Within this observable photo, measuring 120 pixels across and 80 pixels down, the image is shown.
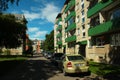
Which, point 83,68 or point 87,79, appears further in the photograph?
point 83,68

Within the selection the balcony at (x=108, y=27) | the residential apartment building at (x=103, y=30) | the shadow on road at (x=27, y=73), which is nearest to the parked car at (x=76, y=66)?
the shadow on road at (x=27, y=73)

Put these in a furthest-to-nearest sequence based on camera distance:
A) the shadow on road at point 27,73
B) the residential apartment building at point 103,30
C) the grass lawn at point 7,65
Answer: the residential apartment building at point 103,30, the grass lawn at point 7,65, the shadow on road at point 27,73

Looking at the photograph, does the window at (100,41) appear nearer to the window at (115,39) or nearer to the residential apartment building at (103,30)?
the residential apartment building at (103,30)

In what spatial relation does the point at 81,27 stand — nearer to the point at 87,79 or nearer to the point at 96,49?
the point at 96,49

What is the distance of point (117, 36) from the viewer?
25.8 m

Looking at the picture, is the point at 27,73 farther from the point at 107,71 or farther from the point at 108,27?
the point at 108,27

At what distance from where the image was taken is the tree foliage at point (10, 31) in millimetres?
38341

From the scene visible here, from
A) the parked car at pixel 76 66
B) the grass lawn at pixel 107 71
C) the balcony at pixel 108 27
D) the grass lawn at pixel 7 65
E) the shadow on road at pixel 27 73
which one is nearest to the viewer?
the grass lawn at pixel 107 71

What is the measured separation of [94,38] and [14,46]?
25483mm

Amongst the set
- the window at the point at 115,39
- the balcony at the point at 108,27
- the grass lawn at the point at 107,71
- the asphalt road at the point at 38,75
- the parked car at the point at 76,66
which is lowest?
the asphalt road at the point at 38,75

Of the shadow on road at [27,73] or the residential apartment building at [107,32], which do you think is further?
the residential apartment building at [107,32]

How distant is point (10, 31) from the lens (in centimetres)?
4141

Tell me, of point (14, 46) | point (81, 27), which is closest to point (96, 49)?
point (81, 27)

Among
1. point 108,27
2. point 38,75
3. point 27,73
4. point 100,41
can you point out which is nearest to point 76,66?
point 38,75
